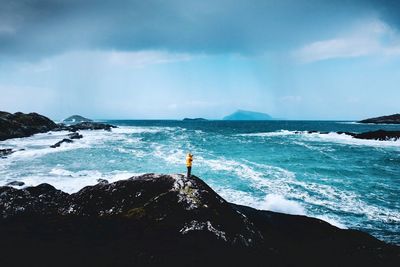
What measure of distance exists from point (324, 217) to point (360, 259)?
624cm

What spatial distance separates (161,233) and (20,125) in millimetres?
67756

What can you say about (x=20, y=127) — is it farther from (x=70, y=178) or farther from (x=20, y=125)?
(x=70, y=178)

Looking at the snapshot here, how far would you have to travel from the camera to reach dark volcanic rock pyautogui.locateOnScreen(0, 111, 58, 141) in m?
57.7

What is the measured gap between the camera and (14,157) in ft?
110

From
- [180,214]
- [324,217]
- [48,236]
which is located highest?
[180,214]

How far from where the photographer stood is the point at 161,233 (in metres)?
9.31

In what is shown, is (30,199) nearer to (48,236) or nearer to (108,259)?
(48,236)

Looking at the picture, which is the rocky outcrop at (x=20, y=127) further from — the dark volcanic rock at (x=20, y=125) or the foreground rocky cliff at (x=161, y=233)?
the foreground rocky cliff at (x=161, y=233)

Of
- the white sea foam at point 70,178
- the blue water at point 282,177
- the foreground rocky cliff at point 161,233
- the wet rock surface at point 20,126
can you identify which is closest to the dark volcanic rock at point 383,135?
the blue water at point 282,177

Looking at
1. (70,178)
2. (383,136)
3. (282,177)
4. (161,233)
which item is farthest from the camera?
(383,136)

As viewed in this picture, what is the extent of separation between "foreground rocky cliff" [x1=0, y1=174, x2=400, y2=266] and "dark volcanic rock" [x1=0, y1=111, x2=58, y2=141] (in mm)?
52719

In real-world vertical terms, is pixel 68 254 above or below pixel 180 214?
below

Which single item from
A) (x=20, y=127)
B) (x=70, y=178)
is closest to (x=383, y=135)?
(x=70, y=178)

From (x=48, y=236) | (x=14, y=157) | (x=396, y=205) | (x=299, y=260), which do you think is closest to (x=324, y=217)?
(x=396, y=205)
